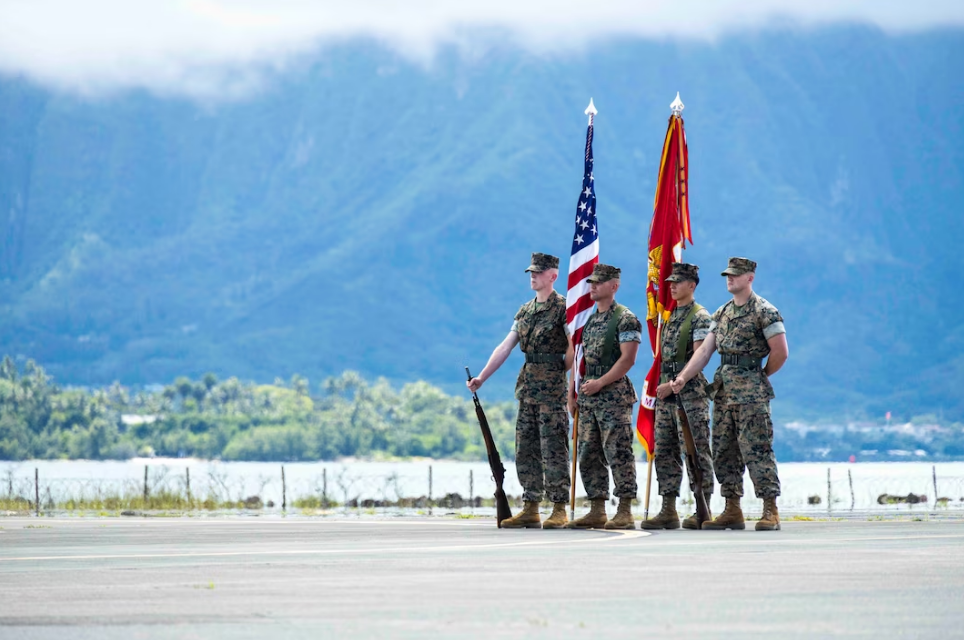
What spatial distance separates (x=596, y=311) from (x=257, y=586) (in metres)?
7.62

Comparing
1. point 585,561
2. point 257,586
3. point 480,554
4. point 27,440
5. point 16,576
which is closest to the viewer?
point 257,586

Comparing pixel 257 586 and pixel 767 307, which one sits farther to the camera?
pixel 767 307

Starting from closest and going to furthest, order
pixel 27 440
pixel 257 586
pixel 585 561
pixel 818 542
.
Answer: pixel 257 586
pixel 585 561
pixel 818 542
pixel 27 440

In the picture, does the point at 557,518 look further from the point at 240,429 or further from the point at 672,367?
the point at 240,429

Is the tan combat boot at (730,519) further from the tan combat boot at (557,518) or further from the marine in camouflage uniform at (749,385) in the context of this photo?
the tan combat boot at (557,518)

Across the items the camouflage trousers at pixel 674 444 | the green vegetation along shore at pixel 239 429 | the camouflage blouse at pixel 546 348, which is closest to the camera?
the camouflage trousers at pixel 674 444

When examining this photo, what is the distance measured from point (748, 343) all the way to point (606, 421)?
146cm

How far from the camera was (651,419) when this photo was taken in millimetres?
18422

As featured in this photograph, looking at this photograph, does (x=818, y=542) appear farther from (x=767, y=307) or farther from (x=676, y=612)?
(x=676, y=612)

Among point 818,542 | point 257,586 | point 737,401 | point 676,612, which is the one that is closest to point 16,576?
point 257,586

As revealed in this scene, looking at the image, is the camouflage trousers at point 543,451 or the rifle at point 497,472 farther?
the rifle at point 497,472

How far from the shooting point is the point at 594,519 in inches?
660

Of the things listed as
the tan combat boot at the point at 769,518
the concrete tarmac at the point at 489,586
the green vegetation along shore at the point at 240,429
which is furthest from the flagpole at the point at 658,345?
the green vegetation along shore at the point at 240,429

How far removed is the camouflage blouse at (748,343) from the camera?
15.7 metres
